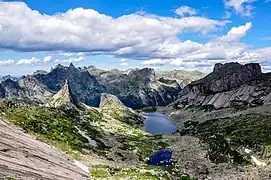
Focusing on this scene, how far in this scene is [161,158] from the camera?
6801 inches

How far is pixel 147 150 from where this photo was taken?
193 m

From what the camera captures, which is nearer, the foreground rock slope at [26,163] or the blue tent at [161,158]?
the foreground rock slope at [26,163]

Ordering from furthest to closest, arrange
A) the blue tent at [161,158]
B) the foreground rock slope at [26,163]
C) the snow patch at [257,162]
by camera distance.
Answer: the blue tent at [161,158]
the snow patch at [257,162]
the foreground rock slope at [26,163]

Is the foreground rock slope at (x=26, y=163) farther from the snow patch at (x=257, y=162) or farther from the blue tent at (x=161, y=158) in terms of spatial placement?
the snow patch at (x=257, y=162)

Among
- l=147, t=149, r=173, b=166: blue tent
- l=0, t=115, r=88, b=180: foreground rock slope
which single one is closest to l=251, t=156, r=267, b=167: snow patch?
l=147, t=149, r=173, b=166: blue tent

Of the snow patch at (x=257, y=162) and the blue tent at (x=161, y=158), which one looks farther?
the blue tent at (x=161, y=158)

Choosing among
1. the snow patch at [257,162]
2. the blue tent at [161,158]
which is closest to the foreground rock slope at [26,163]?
the blue tent at [161,158]

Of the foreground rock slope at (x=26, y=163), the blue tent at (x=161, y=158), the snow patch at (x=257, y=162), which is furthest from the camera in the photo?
the blue tent at (x=161, y=158)

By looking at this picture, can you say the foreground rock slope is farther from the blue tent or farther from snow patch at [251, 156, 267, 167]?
snow patch at [251, 156, 267, 167]

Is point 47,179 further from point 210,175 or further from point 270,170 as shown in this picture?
point 270,170

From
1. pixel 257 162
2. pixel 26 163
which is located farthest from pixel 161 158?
pixel 26 163

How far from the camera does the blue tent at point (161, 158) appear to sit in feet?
524

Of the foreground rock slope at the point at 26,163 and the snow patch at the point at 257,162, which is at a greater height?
the foreground rock slope at the point at 26,163

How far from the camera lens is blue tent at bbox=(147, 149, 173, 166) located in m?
160
